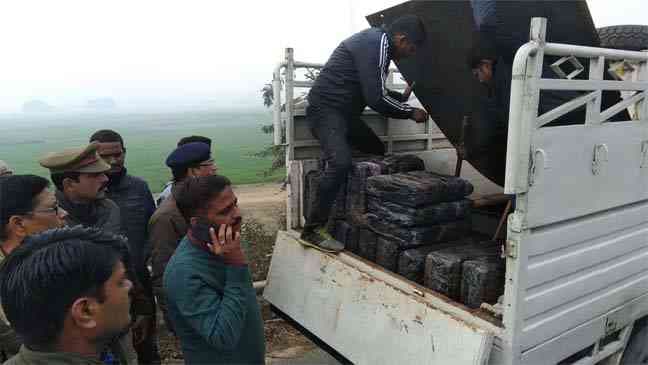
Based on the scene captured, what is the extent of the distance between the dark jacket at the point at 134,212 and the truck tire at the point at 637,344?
10.5ft

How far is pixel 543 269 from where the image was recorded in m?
2.42

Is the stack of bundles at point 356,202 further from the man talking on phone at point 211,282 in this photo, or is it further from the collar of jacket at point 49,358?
the collar of jacket at point 49,358

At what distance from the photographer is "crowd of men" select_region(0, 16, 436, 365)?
1177 mm

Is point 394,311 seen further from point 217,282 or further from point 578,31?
point 578,31

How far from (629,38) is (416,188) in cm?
269

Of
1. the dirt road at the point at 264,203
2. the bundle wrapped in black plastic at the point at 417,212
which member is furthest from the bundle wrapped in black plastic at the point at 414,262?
the dirt road at the point at 264,203

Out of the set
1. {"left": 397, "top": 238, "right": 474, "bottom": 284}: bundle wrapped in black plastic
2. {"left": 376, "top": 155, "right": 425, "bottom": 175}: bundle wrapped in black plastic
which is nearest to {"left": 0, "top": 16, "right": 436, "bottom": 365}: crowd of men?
{"left": 376, "top": 155, "right": 425, "bottom": 175}: bundle wrapped in black plastic

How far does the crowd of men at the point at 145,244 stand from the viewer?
118 cm

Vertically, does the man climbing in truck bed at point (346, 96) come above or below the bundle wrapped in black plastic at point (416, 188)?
above

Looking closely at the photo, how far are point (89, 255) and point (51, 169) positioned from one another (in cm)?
165

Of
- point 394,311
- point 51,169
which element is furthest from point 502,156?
point 51,169

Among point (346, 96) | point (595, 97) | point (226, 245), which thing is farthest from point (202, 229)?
point (595, 97)

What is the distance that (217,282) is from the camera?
1854 mm

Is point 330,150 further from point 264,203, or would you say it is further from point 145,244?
point 264,203
